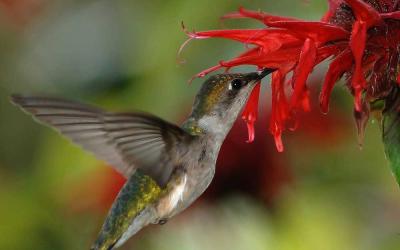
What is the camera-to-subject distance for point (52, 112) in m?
1.40

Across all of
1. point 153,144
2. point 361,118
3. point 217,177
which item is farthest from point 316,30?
point 217,177

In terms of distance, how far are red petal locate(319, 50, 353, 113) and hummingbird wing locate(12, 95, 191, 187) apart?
261 millimetres

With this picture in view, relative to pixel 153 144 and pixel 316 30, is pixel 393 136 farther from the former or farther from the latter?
pixel 153 144

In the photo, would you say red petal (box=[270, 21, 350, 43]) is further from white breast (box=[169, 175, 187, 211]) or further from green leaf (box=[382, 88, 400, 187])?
white breast (box=[169, 175, 187, 211])

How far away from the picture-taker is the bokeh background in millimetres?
1989

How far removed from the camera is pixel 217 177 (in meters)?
2.35

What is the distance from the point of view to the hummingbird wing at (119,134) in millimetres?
1405

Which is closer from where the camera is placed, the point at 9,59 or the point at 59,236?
the point at 59,236

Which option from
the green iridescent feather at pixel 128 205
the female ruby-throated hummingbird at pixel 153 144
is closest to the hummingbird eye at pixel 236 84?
the female ruby-throated hummingbird at pixel 153 144

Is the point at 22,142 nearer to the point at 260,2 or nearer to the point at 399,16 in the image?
the point at 260,2

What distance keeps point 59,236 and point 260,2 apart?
1.02 m

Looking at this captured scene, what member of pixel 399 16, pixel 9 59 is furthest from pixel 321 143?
pixel 9 59

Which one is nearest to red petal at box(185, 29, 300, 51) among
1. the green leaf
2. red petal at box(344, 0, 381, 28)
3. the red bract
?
the red bract

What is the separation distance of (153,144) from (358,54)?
40 cm
